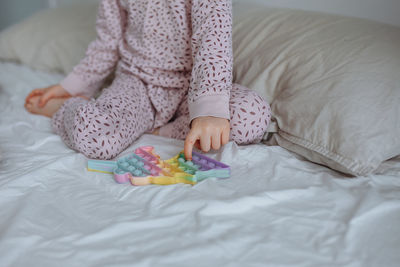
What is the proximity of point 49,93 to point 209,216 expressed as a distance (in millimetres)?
745

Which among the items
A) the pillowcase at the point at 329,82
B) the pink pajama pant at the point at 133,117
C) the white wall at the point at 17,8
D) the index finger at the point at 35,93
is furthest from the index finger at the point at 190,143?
the white wall at the point at 17,8

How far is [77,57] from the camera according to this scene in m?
1.36

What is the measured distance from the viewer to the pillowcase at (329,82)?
0.67 meters

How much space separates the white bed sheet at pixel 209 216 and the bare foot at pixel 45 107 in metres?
0.29

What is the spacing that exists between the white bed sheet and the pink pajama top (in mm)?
144

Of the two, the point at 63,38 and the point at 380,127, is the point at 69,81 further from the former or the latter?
the point at 380,127

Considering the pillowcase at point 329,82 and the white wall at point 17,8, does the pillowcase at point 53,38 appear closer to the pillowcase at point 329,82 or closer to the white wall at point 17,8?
the pillowcase at point 329,82

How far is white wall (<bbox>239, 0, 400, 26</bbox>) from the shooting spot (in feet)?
3.22

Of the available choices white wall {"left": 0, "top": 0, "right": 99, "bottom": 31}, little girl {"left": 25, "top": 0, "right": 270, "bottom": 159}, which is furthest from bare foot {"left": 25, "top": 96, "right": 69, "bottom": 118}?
white wall {"left": 0, "top": 0, "right": 99, "bottom": 31}

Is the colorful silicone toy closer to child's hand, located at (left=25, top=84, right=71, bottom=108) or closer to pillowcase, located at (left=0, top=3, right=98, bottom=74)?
child's hand, located at (left=25, top=84, right=71, bottom=108)

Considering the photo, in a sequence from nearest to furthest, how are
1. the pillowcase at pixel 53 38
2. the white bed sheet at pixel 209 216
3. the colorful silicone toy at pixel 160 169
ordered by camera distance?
the white bed sheet at pixel 209 216 < the colorful silicone toy at pixel 160 169 < the pillowcase at pixel 53 38

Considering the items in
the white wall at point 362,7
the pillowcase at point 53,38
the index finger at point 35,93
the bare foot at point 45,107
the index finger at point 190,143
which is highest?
the white wall at point 362,7

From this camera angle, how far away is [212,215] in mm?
539

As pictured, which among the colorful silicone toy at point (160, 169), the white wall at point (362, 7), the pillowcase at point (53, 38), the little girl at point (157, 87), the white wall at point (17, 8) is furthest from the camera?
the white wall at point (17, 8)
